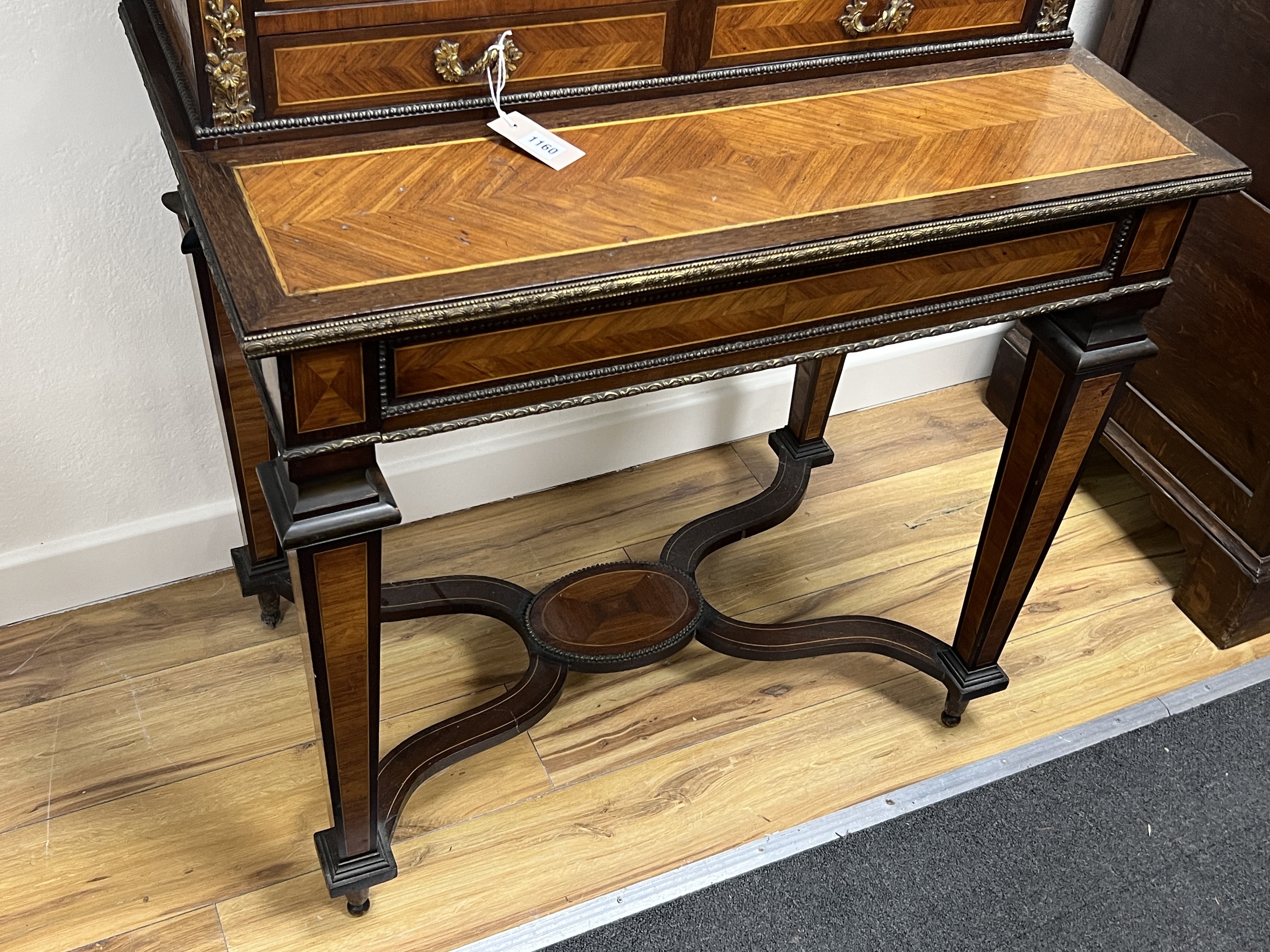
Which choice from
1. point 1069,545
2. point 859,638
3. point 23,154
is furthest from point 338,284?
point 1069,545

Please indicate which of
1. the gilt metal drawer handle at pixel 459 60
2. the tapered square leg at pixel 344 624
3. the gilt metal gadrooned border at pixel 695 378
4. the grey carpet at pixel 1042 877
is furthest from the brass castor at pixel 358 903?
the gilt metal drawer handle at pixel 459 60

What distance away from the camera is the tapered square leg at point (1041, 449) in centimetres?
151

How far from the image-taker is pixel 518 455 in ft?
7.36

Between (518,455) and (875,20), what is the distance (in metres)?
1.03

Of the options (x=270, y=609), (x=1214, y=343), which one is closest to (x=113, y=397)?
(x=270, y=609)

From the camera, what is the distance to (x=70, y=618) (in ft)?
6.63

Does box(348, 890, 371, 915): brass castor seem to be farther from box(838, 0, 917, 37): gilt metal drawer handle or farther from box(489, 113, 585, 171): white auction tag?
box(838, 0, 917, 37): gilt metal drawer handle

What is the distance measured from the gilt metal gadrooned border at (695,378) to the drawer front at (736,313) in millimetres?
37

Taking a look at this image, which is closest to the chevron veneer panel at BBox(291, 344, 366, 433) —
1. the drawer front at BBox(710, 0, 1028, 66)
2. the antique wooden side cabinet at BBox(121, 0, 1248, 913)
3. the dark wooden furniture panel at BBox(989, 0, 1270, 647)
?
the antique wooden side cabinet at BBox(121, 0, 1248, 913)

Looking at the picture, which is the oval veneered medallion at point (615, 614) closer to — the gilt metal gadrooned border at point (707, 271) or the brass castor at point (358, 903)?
the brass castor at point (358, 903)

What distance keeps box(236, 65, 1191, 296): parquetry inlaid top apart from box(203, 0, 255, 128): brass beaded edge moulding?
0.06 metres

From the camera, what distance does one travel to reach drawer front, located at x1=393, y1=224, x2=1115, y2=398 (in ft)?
3.88

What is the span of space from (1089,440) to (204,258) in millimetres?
1127

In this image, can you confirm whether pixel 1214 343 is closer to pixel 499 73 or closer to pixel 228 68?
pixel 499 73
